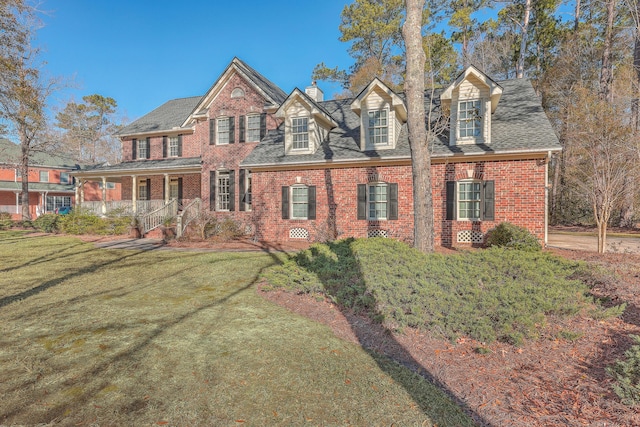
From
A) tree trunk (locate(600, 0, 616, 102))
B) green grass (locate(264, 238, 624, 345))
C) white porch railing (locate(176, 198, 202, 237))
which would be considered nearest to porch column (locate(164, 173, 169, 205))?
white porch railing (locate(176, 198, 202, 237))

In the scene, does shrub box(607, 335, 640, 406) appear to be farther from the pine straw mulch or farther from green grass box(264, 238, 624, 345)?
green grass box(264, 238, 624, 345)

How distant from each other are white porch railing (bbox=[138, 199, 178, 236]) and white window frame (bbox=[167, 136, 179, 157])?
499 centimetres

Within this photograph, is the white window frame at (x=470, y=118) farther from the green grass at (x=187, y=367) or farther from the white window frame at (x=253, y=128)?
the green grass at (x=187, y=367)

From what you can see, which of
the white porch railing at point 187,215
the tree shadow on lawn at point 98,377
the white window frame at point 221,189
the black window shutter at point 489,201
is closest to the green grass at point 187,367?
the tree shadow on lawn at point 98,377

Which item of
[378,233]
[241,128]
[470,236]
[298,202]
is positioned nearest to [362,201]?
[378,233]

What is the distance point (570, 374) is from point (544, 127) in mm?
10674

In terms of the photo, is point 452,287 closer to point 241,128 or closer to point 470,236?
point 470,236

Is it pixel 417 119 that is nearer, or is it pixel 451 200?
pixel 417 119

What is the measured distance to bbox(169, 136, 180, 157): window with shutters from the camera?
67.9 ft

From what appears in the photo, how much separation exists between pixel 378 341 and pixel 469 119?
34.3 feet

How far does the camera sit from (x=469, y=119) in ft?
39.9

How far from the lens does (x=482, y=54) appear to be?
26750 millimetres

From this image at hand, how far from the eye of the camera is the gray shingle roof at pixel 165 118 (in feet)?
69.3

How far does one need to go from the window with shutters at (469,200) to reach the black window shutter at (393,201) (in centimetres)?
224
